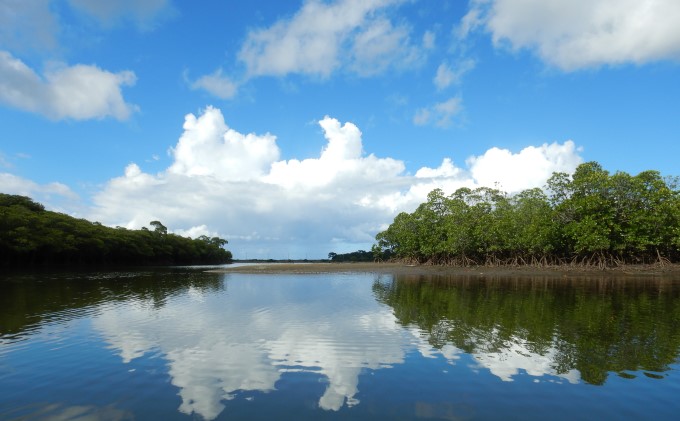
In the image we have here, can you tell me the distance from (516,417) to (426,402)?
2183mm

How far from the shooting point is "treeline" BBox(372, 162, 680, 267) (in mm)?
55094

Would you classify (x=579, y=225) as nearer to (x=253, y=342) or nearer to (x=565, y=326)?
(x=565, y=326)

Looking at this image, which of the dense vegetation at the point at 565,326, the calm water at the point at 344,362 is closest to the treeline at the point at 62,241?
the calm water at the point at 344,362

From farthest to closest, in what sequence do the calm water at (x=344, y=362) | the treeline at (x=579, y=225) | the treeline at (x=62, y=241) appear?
the treeline at (x=62, y=241) → the treeline at (x=579, y=225) → the calm water at (x=344, y=362)

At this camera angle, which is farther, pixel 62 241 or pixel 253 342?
pixel 62 241

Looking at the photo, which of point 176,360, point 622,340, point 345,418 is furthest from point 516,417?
point 176,360

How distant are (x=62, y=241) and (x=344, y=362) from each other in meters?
88.0

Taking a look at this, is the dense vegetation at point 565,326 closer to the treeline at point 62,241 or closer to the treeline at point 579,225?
the treeline at point 579,225

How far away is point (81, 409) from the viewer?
1026 centimetres

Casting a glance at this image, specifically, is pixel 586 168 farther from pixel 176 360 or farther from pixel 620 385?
pixel 176 360

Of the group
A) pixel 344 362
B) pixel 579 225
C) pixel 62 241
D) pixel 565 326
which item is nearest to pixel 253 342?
pixel 344 362

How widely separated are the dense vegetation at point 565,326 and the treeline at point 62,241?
7469 cm

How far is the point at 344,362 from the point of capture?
14336mm

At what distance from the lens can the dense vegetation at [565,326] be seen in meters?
14.1
